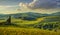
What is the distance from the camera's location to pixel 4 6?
290 cm

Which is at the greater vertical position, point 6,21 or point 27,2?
point 27,2

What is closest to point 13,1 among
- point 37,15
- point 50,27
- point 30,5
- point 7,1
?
point 7,1

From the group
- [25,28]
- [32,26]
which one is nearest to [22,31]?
[25,28]

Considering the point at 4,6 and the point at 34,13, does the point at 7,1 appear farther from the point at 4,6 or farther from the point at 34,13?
the point at 34,13

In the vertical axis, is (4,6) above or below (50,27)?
above

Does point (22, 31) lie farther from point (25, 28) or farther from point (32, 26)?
point (32, 26)

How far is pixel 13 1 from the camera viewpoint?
2.90 m

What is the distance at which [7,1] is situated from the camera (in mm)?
2910

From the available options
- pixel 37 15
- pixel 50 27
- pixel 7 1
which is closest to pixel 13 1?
pixel 7 1

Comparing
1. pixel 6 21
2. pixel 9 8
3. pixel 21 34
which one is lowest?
pixel 21 34

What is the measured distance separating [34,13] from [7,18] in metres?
0.60

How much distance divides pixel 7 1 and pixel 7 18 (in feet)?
1.24

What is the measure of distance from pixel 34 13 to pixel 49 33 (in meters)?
0.54

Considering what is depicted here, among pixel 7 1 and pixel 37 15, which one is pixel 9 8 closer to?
pixel 7 1
